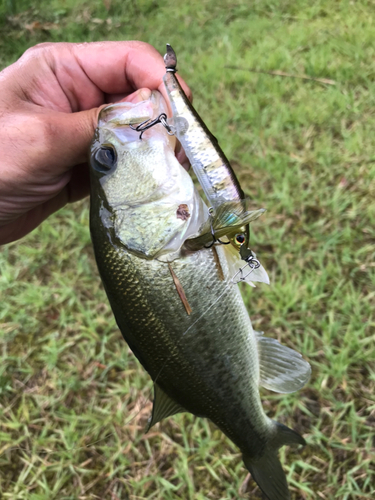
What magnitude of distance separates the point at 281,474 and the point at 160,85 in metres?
1.84

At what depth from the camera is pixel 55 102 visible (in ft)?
6.65

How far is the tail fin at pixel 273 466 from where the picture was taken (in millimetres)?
1656

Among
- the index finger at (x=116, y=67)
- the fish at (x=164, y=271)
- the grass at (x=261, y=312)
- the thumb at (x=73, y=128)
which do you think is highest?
the index finger at (x=116, y=67)

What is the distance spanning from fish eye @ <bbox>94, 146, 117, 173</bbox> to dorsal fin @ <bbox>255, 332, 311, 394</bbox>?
0.93 metres

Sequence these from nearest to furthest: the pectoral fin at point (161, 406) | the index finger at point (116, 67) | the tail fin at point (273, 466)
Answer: the pectoral fin at point (161, 406), the tail fin at point (273, 466), the index finger at point (116, 67)

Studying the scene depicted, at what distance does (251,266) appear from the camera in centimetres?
138

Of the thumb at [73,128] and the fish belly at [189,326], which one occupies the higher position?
the thumb at [73,128]

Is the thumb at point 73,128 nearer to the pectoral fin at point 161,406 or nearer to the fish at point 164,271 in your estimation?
the fish at point 164,271

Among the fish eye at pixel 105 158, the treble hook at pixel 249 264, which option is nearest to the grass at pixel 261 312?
the treble hook at pixel 249 264

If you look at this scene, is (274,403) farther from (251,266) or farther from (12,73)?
(12,73)

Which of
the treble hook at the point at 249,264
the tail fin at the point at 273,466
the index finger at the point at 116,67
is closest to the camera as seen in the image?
the treble hook at the point at 249,264

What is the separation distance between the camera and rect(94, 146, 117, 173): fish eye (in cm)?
145

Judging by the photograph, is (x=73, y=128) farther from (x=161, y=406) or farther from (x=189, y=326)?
(x=161, y=406)

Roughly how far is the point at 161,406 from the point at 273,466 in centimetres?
60
